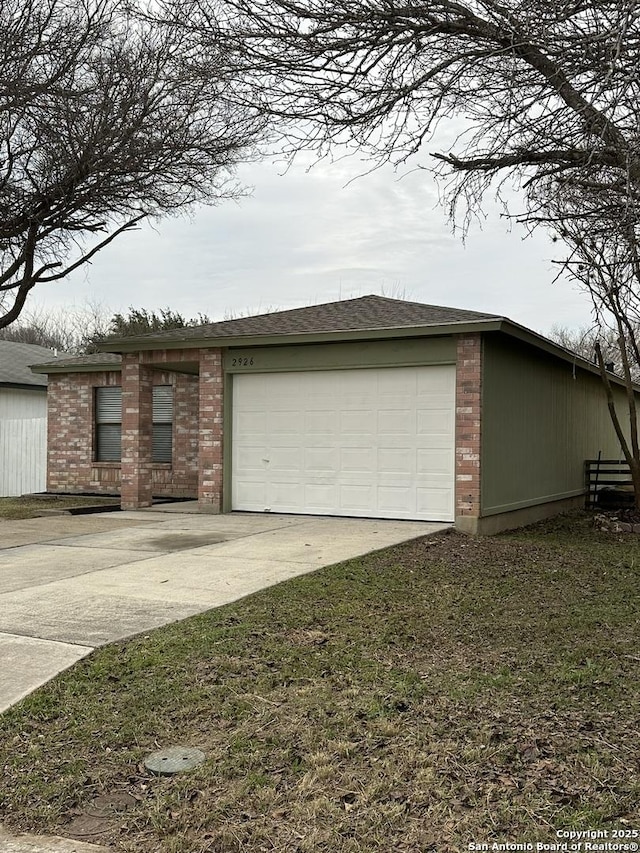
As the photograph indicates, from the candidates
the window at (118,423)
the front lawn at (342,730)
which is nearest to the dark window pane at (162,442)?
the window at (118,423)

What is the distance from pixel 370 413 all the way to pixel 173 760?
341 inches

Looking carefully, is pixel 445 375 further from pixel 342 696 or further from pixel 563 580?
pixel 342 696

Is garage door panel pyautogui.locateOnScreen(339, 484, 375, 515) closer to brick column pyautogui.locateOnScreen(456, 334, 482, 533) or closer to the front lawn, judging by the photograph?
brick column pyautogui.locateOnScreen(456, 334, 482, 533)

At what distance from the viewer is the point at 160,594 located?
739 cm

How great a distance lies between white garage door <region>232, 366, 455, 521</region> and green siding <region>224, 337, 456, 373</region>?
172 mm

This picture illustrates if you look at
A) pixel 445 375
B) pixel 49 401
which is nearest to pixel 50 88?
pixel 445 375

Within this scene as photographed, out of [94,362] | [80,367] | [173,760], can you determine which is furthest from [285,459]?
[173,760]

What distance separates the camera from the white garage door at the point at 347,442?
12.0 metres

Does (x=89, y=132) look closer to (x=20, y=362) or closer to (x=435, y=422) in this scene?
(x=435, y=422)

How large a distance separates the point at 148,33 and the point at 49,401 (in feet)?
31.5

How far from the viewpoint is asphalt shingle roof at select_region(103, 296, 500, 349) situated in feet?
39.8

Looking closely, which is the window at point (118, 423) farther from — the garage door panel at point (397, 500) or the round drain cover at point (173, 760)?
the round drain cover at point (173, 760)

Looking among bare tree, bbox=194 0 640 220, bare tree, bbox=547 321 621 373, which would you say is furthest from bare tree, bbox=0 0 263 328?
bare tree, bbox=547 321 621 373

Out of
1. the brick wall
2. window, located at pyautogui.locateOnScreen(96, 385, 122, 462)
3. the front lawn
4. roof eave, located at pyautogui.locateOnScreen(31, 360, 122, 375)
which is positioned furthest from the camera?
window, located at pyautogui.locateOnScreen(96, 385, 122, 462)
